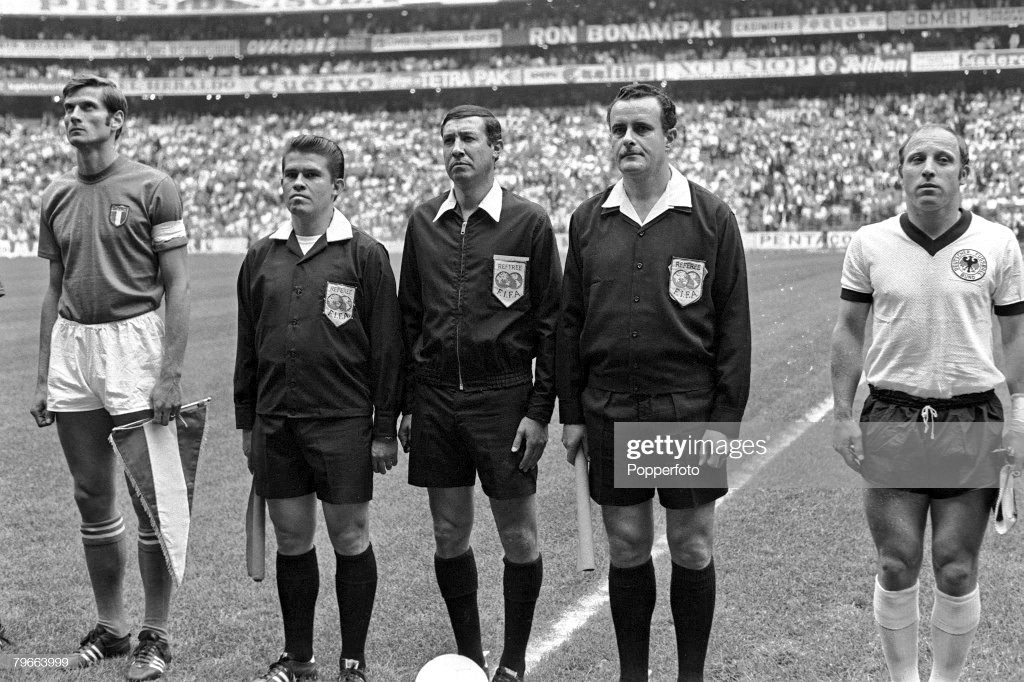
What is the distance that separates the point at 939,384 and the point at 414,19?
147 feet

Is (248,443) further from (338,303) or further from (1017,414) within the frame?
(1017,414)

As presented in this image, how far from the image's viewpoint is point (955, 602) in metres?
3.77

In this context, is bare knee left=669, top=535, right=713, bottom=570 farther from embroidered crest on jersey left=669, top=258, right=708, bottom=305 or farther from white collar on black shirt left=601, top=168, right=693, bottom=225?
white collar on black shirt left=601, top=168, right=693, bottom=225

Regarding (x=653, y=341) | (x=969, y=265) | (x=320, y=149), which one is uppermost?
(x=320, y=149)

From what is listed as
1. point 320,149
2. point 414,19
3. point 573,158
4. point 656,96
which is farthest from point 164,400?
point 414,19

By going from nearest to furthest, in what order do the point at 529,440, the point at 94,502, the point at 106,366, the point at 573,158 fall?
the point at 529,440 < the point at 106,366 < the point at 94,502 < the point at 573,158

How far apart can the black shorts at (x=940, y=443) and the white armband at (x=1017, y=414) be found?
0.19 ft

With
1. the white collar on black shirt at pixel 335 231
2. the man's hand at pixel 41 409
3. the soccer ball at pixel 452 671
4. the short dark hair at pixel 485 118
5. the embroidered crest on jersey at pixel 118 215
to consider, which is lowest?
the soccer ball at pixel 452 671

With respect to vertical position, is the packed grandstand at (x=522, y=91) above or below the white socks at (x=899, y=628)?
above

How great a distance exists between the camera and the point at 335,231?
4324 mm

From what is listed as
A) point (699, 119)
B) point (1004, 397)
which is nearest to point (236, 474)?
point (1004, 397)

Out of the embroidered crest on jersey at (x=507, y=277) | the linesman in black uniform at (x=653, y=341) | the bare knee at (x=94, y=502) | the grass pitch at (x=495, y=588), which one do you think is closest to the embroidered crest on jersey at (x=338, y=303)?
the embroidered crest on jersey at (x=507, y=277)

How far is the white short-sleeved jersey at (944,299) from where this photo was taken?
12.1 feet

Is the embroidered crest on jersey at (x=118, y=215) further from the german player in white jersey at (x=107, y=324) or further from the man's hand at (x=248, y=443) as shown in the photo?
the man's hand at (x=248, y=443)
